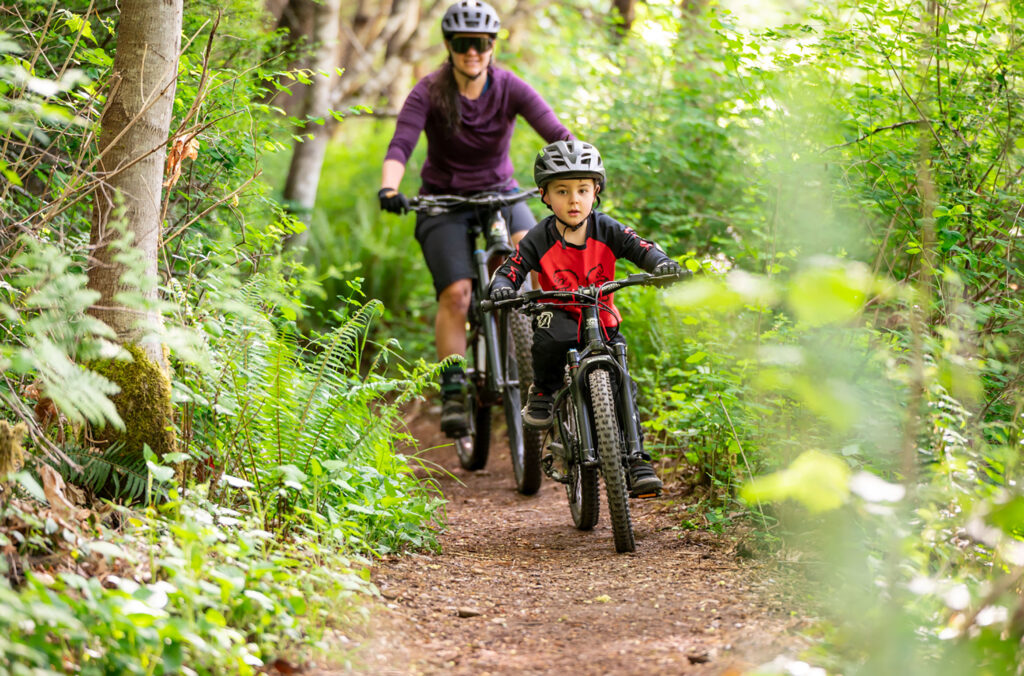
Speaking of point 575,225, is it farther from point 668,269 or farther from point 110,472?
point 110,472

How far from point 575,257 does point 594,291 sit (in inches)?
12.5

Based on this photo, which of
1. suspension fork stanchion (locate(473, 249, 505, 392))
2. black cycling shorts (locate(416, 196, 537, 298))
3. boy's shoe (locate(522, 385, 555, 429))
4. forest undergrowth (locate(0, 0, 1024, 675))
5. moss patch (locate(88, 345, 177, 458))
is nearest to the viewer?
forest undergrowth (locate(0, 0, 1024, 675))

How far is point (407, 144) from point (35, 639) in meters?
4.20

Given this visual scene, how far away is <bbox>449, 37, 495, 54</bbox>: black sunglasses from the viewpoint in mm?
5680

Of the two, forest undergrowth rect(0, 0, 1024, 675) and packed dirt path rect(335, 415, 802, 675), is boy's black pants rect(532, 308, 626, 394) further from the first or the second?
packed dirt path rect(335, 415, 802, 675)

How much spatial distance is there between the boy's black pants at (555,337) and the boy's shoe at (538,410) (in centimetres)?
17

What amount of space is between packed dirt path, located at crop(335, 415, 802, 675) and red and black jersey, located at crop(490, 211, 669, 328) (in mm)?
1162

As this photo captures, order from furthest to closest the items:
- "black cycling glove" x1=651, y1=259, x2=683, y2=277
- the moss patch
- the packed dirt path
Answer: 1. "black cycling glove" x1=651, y1=259, x2=683, y2=277
2. the moss patch
3. the packed dirt path

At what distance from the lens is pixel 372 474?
4160 millimetres

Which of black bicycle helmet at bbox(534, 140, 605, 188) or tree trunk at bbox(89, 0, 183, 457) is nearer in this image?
tree trunk at bbox(89, 0, 183, 457)

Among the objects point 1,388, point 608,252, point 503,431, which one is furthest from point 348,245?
point 1,388

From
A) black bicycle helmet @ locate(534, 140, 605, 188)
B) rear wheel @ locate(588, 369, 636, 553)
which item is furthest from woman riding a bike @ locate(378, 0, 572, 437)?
rear wheel @ locate(588, 369, 636, 553)

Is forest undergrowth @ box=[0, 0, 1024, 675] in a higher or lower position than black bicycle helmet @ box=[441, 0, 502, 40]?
lower

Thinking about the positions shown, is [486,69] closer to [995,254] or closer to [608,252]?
[608,252]
